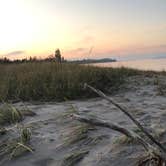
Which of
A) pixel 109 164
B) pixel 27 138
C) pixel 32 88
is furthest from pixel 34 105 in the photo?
pixel 109 164

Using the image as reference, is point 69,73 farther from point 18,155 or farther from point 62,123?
point 18,155

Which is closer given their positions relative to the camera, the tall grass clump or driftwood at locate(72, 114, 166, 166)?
driftwood at locate(72, 114, 166, 166)

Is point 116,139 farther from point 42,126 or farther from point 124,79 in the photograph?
point 124,79

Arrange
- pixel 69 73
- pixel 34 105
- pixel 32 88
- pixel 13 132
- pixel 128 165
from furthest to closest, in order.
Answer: pixel 69 73 → pixel 32 88 → pixel 34 105 → pixel 13 132 → pixel 128 165

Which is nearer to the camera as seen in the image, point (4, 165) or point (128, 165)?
point (128, 165)

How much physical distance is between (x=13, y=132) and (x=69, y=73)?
3.37 metres

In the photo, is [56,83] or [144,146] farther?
[56,83]

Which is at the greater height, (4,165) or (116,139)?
(116,139)

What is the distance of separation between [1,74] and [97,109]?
459 centimetres

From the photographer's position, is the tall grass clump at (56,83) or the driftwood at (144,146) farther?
the tall grass clump at (56,83)

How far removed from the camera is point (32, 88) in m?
7.24

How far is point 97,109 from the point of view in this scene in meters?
5.38

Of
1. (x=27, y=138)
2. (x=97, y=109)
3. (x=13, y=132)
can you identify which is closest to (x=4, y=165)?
(x=27, y=138)

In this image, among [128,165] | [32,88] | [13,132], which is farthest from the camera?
[32,88]
